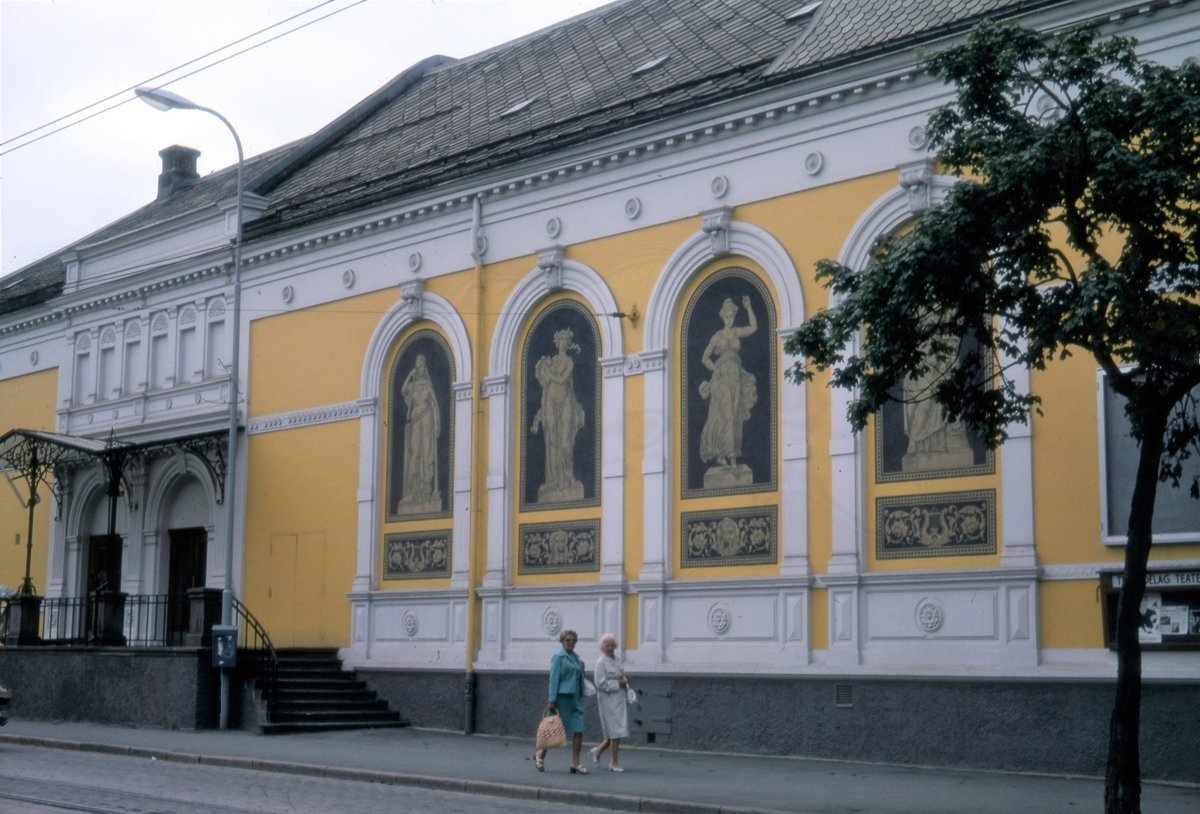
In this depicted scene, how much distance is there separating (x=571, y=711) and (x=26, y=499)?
20.2 metres

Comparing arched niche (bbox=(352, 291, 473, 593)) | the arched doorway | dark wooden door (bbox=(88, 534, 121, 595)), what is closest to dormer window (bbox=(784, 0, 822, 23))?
arched niche (bbox=(352, 291, 473, 593))

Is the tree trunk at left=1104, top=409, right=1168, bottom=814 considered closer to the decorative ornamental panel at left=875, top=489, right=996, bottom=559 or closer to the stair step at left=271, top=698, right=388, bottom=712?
the decorative ornamental panel at left=875, top=489, right=996, bottom=559

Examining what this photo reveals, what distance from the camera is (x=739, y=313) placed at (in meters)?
20.7

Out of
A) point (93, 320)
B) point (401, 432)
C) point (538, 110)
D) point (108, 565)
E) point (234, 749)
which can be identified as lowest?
point (234, 749)

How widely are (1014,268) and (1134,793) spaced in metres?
4.55

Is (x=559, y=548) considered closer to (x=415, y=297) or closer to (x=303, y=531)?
(x=415, y=297)

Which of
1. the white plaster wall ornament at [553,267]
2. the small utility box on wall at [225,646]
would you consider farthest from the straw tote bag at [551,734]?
the white plaster wall ornament at [553,267]

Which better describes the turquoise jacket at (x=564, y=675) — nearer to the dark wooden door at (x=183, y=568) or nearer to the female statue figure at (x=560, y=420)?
the female statue figure at (x=560, y=420)

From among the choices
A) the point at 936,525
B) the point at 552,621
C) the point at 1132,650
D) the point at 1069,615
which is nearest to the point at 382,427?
the point at 552,621

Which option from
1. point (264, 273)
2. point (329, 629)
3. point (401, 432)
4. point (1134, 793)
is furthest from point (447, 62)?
point (1134, 793)

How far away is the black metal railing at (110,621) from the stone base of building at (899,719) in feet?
26.2

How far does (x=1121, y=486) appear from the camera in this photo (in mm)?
16750

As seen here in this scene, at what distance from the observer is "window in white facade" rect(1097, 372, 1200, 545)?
16141 millimetres

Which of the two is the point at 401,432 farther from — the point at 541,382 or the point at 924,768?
the point at 924,768
